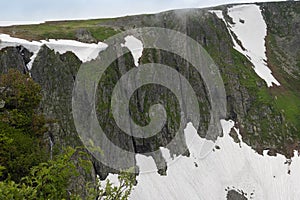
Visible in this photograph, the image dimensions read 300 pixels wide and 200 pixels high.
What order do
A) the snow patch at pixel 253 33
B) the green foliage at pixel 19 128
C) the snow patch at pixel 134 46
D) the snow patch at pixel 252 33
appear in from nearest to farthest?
1. the green foliage at pixel 19 128
2. the snow patch at pixel 134 46
3. the snow patch at pixel 253 33
4. the snow patch at pixel 252 33

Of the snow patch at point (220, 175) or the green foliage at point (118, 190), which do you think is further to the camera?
the snow patch at point (220, 175)

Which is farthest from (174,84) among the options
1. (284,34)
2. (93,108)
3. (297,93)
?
(284,34)

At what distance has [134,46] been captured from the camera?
53.3 meters

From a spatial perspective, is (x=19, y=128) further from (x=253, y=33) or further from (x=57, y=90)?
(x=253, y=33)

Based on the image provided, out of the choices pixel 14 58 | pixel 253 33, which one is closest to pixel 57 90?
pixel 14 58

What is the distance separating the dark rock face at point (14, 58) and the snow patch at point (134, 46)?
17409mm

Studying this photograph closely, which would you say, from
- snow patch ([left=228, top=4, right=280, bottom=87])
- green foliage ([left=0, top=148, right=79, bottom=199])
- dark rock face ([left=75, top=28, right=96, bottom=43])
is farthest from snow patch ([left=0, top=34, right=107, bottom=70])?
snow patch ([left=228, top=4, right=280, bottom=87])

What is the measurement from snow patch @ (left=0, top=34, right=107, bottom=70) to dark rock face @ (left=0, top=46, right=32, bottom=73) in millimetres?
495

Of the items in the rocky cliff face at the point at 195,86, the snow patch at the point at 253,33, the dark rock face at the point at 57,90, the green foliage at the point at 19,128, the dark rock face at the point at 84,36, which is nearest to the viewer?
the green foliage at the point at 19,128

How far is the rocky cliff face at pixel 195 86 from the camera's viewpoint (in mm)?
36781

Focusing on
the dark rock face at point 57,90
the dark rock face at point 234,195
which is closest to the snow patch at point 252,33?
the dark rock face at point 234,195

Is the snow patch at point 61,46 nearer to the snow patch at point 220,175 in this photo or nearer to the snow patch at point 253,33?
the snow patch at point 220,175

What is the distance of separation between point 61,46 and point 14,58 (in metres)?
7.11

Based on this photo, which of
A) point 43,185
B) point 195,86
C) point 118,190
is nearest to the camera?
point 43,185
